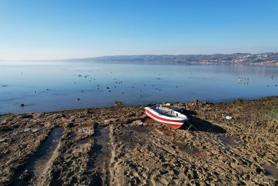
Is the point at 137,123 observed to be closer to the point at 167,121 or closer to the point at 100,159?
the point at 167,121

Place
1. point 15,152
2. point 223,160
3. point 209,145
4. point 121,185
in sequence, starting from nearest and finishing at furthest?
point 121,185
point 223,160
point 15,152
point 209,145

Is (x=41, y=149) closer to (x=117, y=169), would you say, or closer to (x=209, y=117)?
(x=117, y=169)

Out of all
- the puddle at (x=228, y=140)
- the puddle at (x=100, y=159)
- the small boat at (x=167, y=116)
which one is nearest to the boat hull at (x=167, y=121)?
the small boat at (x=167, y=116)

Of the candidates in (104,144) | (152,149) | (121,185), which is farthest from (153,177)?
(104,144)

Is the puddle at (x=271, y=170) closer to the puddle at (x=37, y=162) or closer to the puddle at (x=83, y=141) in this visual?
the puddle at (x=83, y=141)

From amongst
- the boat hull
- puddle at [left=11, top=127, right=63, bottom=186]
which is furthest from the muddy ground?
the boat hull
